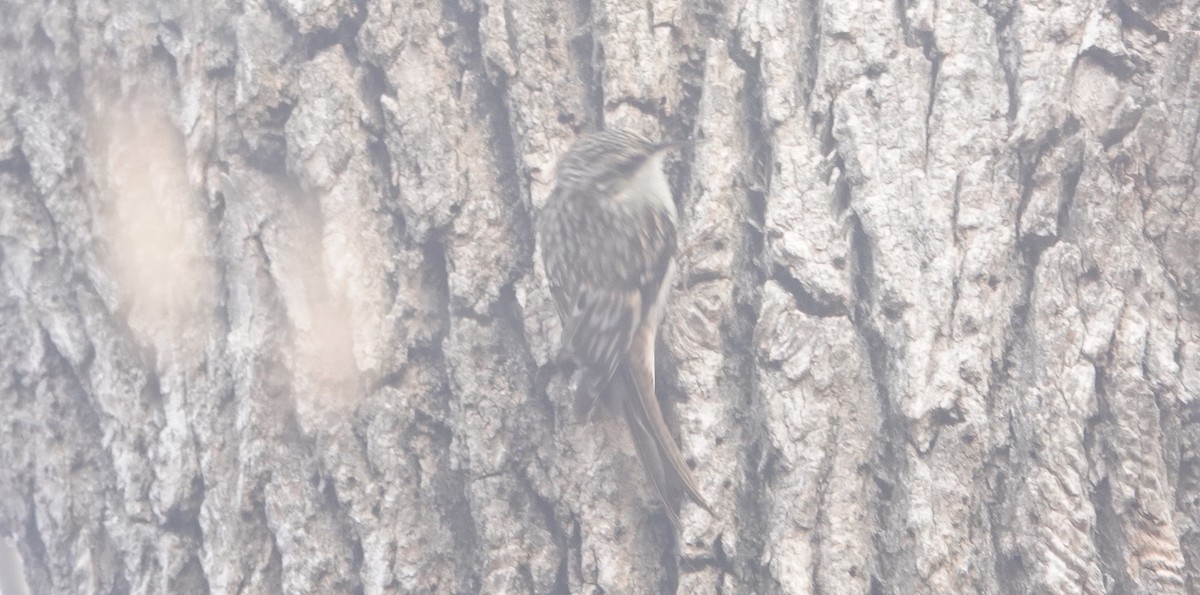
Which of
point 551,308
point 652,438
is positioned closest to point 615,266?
point 551,308

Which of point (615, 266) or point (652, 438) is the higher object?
point (615, 266)

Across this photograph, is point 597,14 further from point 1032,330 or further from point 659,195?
point 1032,330

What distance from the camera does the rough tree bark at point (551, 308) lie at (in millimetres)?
2199

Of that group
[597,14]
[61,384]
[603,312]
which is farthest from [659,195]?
[61,384]

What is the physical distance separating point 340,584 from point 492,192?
108cm

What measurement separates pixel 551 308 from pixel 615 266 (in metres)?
0.21

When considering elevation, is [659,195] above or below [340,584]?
above

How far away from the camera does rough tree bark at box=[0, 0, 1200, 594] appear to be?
220cm

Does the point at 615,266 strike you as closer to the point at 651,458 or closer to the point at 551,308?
the point at 551,308

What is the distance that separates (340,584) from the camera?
2.38m

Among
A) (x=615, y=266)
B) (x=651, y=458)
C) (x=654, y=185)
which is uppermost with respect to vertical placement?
(x=654, y=185)

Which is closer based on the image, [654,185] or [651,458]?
[651,458]

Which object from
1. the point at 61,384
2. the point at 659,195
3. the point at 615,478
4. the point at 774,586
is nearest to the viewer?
the point at 774,586

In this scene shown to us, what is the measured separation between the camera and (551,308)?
A: 258 cm
